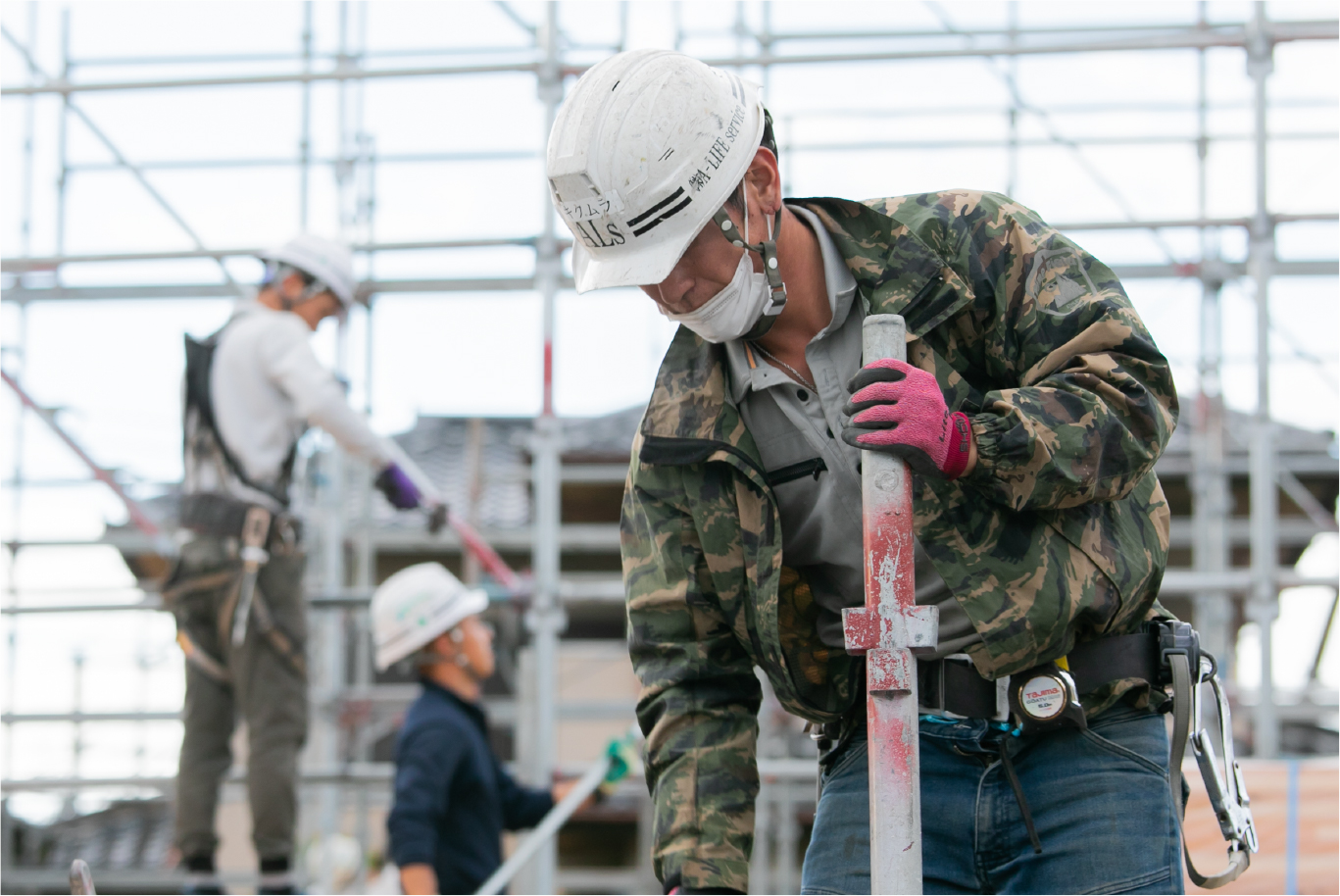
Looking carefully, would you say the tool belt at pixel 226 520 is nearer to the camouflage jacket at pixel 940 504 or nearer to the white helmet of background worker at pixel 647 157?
the camouflage jacket at pixel 940 504

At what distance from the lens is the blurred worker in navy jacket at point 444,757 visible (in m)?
3.89

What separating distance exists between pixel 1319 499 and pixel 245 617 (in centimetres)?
906

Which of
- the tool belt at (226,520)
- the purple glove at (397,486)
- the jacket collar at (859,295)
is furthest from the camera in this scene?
the purple glove at (397,486)

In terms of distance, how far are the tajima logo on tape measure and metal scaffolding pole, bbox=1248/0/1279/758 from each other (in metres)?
3.61

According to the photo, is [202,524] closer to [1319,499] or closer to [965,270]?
[965,270]

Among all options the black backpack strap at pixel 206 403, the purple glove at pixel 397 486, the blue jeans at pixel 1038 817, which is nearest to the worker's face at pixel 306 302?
the black backpack strap at pixel 206 403

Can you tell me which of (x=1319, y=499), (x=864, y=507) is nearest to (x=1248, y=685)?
(x=1319, y=499)

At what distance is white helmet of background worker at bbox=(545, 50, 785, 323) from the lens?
1845mm

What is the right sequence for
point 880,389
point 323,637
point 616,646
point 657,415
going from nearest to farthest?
point 880,389 < point 657,415 < point 323,637 < point 616,646

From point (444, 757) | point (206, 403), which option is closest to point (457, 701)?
point (444, 757)

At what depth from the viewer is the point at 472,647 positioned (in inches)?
179

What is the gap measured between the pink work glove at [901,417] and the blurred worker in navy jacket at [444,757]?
8.45ft

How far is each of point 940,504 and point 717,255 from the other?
433 mm

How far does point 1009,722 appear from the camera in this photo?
1869mm
